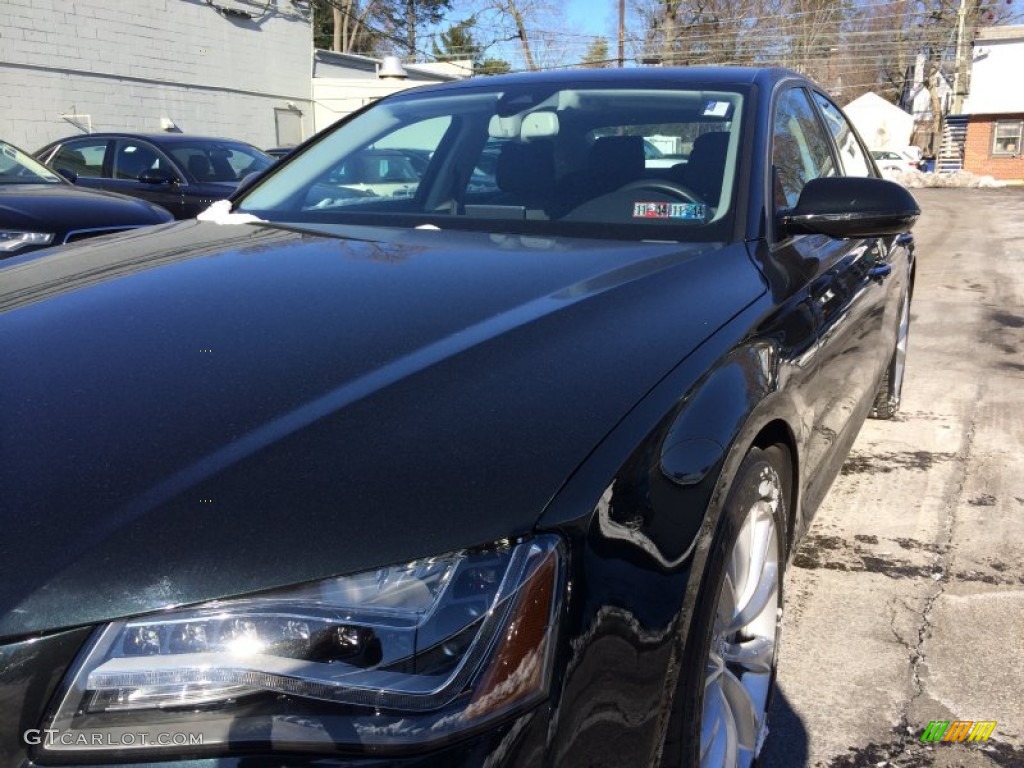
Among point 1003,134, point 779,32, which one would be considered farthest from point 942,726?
point 779,32

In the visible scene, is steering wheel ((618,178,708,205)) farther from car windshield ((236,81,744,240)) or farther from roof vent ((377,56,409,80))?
roof vent ((377,56,409,80))

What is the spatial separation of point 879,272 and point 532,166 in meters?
1.43

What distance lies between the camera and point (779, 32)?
44.9 m

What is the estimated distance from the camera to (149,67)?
62.1 ft

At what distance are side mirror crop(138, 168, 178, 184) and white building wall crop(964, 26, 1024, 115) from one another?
36.6m

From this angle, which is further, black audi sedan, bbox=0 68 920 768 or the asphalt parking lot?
the asphalt parking lot

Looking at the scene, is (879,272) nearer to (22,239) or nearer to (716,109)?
(716,109)

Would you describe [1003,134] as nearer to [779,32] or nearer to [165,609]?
[779,32]

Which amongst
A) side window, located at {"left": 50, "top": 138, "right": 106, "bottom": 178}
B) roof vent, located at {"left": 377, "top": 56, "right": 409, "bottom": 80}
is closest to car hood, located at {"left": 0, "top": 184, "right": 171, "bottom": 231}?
side window, located at {"left": 50, "top": 138, "right": 106, "bottom": 178}

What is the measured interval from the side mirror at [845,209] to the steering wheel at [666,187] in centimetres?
24

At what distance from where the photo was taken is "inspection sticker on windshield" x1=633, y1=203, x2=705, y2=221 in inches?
99.3

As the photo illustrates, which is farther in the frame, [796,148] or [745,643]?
[796,148]

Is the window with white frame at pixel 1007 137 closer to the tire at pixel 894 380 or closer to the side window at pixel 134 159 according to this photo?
the side window at pixel 134 159

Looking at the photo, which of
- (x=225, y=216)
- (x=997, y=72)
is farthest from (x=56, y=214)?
(x=997, y=72)
